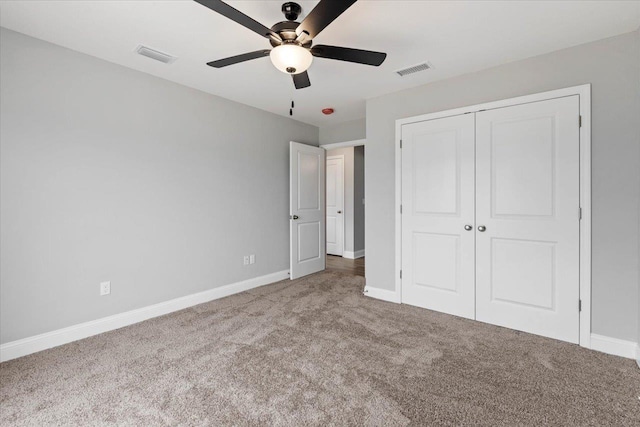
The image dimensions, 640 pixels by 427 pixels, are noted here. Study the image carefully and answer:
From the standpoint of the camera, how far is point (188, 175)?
3.29 m

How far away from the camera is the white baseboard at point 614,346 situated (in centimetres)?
221

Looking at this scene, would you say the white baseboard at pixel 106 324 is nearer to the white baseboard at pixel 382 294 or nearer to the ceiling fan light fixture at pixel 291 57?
the white baseboard at pixel 382 294

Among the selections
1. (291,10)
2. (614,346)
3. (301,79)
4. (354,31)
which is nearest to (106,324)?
(301,79)

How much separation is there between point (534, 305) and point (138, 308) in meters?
3.67

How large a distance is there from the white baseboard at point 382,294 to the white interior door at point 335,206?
2.66m

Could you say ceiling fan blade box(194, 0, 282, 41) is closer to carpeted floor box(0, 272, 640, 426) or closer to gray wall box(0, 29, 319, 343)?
gray wall box(0, 29, 319, 343)

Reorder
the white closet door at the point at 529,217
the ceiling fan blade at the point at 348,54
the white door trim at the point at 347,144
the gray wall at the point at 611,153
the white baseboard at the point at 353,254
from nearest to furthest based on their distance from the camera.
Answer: the ceiling fan blade at the point at 348,54, the gray wall at the point at 611,153, the white closet door at the point at 529,217, the white door trim at the point at 347,144, the white baseboard at the point at 353,254

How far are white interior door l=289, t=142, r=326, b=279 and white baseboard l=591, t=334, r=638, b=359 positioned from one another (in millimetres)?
3274

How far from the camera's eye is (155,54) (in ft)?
8.41

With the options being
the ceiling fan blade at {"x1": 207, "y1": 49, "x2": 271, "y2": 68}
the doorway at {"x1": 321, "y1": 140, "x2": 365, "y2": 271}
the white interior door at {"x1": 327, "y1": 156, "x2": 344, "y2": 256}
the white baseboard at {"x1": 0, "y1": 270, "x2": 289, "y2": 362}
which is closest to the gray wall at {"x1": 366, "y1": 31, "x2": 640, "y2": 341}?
the ceiling fan blade at {"x1": 207, "y1": 49, "x2": 271, "y2": 68}

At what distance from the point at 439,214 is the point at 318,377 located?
79.4 inches

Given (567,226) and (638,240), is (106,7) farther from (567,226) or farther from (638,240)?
(638,240)

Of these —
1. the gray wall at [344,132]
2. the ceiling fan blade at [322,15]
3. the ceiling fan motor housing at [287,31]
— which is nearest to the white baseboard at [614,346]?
the ceiling fan blade at [322,15]

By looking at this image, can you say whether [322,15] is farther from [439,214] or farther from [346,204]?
[346,204]
